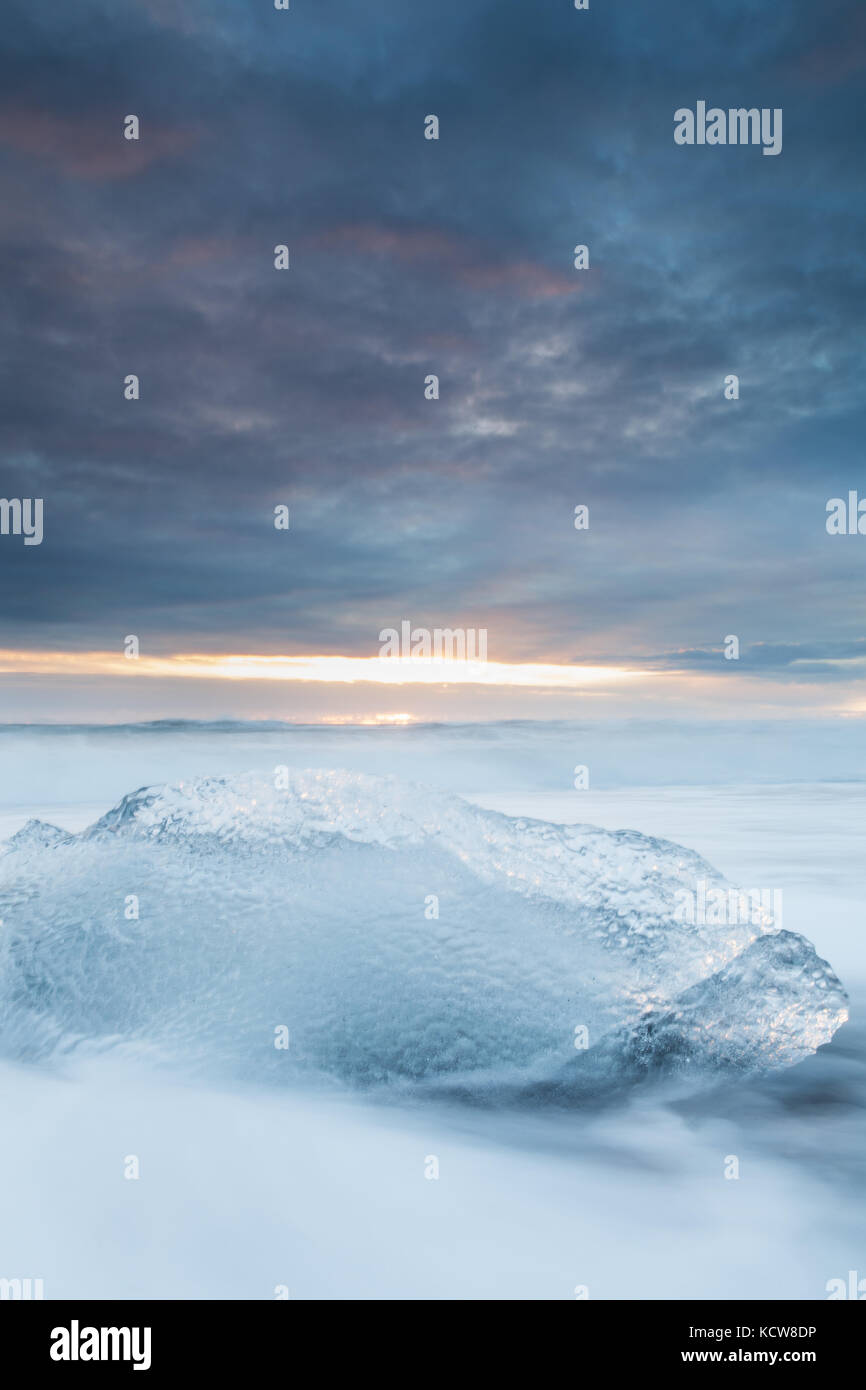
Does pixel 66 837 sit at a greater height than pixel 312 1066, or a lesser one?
greater

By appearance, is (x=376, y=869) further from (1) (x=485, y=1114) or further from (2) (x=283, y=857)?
(1) (x=485, y=1114)

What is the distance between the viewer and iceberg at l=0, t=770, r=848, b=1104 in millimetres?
4789

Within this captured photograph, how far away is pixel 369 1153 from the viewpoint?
4082 mm

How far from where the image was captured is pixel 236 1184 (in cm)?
384

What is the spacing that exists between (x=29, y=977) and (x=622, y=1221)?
12.0ft

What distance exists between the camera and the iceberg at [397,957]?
4789mm

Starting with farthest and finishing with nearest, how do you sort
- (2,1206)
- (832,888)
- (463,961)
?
(832,888), (463,961), (2,1206)

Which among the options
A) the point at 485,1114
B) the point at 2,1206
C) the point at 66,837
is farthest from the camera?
the point at 66,837

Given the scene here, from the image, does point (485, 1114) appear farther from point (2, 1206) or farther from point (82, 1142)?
point (2, 1206)

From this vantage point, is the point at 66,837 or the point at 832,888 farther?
the point at 832,888

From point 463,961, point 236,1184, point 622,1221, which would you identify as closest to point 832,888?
point 463,961

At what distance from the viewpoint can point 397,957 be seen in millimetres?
4977

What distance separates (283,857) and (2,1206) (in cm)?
242

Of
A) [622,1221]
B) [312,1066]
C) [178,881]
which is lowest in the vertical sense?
[622,1221]
